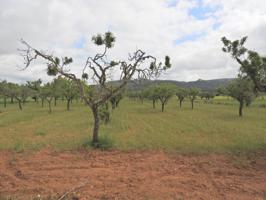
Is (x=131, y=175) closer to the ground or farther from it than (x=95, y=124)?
closer to the ground

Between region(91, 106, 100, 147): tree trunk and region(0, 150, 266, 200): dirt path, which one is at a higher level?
region(91, 106, 100, 147): tree trunk

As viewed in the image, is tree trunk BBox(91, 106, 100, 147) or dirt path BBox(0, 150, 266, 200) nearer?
dirt path BBox(0, 150, 266, 200)

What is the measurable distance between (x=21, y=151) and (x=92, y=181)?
787cm

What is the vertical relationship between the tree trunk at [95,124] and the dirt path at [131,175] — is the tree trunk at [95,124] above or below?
above

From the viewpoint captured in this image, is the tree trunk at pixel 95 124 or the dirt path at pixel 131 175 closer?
the dirt path at pixel 131 175

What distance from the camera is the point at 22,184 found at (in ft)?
36.2

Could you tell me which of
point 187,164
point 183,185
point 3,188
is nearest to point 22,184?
point 3,188

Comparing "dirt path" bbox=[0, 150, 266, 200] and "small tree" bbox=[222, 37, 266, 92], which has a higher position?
→ "small tree" bbox=[222, 37, 266, 92]

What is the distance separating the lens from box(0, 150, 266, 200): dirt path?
10.0m

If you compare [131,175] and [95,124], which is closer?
[131,175]

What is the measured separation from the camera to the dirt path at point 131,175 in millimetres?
10031

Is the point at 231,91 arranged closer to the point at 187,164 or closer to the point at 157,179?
the point at 187,164

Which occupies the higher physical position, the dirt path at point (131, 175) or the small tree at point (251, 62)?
the small tree at point (251, 62)

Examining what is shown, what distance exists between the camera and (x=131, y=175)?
1229cm
